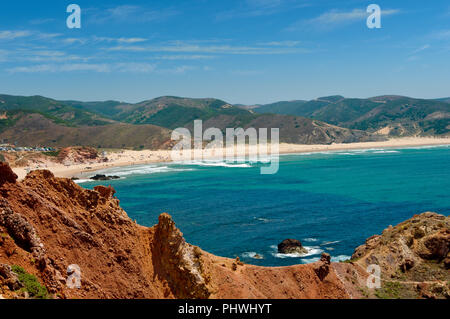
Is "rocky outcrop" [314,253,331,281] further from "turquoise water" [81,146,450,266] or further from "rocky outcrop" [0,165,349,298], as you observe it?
"turquoise water" [81,146,450,266]

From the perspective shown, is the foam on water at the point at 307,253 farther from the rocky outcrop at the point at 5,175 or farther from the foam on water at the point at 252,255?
the rocky outcrop at the point at 5,175

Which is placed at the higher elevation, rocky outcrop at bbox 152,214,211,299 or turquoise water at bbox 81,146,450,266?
rocky outcrop at bbox 152,214,211,299

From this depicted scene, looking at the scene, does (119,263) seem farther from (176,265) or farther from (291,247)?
(291,247)

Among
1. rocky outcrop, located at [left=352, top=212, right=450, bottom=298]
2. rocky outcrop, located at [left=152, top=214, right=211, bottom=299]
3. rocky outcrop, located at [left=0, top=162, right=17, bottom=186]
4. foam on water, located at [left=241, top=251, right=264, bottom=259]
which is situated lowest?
foam on water, located at [left=241, top=251, right=264, bottom=259]

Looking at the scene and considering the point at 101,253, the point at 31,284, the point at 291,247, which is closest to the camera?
the point at 31,284

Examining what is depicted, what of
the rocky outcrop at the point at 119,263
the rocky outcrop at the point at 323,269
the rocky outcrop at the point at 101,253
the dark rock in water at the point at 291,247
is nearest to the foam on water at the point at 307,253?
the dark rock in water at the point at 291,247

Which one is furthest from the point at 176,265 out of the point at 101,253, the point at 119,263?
the point at 101,253

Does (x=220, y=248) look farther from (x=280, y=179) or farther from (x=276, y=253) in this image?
(x=280, y=179)

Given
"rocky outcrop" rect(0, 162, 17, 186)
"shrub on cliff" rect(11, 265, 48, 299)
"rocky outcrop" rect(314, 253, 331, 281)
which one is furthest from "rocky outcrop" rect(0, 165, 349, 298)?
"rocky outcrop" rect(314, 253, 331, 281)

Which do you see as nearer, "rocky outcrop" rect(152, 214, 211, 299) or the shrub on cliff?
the shrub on cliff
